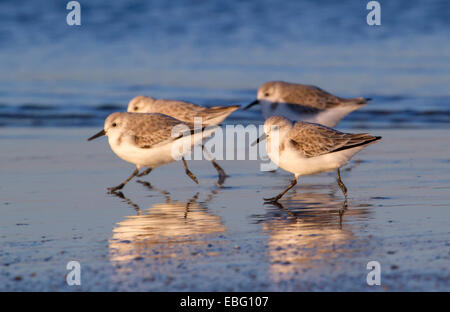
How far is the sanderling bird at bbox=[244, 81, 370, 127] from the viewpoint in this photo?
11.7 meters

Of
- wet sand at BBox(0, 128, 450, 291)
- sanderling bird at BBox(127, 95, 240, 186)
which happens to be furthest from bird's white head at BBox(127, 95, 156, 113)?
wet sand at BBox(0, 128, 450, 291)

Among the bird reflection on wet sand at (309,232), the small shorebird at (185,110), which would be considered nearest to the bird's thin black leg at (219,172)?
the small shorebird at (185,110)

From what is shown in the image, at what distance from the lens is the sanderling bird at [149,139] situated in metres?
8.72

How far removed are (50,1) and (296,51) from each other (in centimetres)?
827

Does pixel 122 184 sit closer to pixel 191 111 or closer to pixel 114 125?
pixel 114 125

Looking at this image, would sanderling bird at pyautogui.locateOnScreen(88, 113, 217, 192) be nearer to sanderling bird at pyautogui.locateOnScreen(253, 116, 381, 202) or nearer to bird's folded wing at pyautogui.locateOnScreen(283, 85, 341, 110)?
sanderling bird at pyautogui.locateOnScreen(253, 116, 381, 202)

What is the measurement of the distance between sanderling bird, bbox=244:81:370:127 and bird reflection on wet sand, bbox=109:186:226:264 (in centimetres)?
417

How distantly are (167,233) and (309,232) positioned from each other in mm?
1186

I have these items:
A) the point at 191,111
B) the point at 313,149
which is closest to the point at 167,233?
the point at 313,149

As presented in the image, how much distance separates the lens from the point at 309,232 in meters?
6.46

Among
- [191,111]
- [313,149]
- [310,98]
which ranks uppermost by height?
[310,98]

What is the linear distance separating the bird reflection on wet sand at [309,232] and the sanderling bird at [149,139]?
1.44 meters

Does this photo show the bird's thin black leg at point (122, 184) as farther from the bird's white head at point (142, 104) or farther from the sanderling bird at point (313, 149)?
the bird's white head at point (142, 104)
